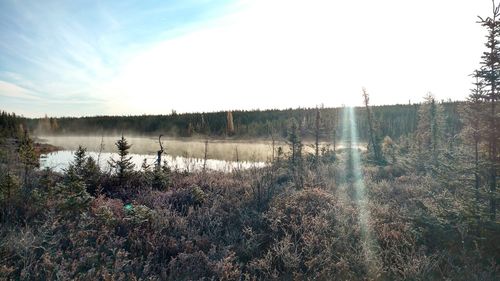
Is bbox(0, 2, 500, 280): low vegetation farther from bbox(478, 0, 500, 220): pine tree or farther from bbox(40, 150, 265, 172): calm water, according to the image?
bbox(40, 150, 265, 172): calm water

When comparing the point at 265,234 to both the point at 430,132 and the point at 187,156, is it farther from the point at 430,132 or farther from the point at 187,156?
the point at 430,132

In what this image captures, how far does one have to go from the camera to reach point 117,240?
22.8 ft

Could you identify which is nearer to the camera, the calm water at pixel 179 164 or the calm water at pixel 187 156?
the calm water at pixel 179 164

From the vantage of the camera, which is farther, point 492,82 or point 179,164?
point 179,164

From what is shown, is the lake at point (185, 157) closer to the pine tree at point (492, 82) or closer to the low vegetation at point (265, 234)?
the low vegetation at point (265, 234)

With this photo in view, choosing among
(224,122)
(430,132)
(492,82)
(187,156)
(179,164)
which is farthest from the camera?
(224,122)

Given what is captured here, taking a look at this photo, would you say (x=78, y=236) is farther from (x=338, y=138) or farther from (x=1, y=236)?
(x=338, y=138)

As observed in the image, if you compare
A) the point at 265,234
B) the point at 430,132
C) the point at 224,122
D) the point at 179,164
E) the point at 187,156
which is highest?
the point at 224,122

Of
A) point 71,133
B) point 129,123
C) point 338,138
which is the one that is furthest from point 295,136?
point 71,133

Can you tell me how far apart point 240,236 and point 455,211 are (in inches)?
201

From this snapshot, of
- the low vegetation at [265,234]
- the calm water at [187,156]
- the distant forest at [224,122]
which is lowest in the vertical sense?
the calm water at [187,156]

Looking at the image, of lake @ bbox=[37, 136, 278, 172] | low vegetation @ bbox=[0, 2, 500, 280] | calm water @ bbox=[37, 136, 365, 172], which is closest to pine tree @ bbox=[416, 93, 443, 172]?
calm water @ bbox=[37, 136, 365, 172]

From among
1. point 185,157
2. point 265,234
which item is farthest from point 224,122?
point 265,234

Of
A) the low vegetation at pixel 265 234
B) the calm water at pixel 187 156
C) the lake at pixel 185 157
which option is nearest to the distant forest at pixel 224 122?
the calm water at pixel 187 156
